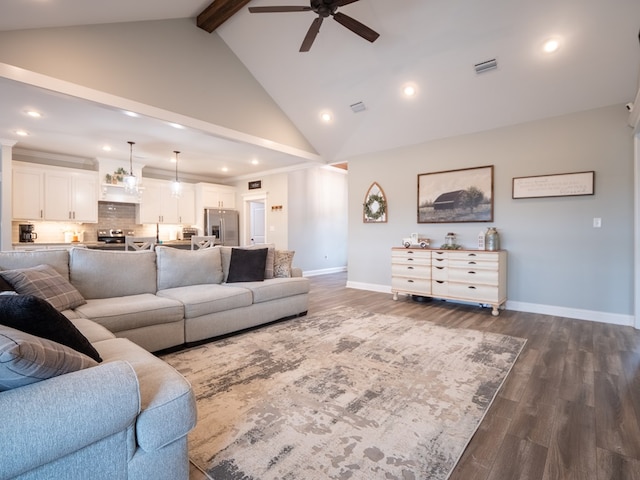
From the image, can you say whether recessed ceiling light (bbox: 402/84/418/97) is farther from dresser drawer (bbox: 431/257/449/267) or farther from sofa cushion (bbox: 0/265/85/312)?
sofa cushion (bbox: 0/265/85/312)

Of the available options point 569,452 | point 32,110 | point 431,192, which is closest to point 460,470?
point 569,452

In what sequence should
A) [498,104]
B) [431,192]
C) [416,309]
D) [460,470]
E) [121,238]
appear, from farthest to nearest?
1. [121,238]
2. [431,192]
3. [416,309]
4. [498,104]
5. [460,470]

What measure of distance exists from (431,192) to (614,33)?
2597 mm

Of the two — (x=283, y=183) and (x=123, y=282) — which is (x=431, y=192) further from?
(x=123, y=282)

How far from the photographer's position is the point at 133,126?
14.5 feet

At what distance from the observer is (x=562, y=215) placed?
3.94 m

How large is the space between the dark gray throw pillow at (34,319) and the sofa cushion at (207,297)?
160 cm

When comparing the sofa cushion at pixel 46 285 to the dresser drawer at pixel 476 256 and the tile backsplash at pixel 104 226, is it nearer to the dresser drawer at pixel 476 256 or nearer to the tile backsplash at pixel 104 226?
the dresser drawer at pixel 476 256

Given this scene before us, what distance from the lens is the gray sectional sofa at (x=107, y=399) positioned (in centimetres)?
90

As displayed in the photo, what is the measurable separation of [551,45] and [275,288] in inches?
160

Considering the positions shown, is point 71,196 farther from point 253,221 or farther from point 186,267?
point 186,267

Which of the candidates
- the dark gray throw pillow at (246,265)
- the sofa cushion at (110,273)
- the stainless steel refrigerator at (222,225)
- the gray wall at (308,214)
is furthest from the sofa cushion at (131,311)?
the stainless steel refrigerator at (222,225)

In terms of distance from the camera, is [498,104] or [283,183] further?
[283,183]

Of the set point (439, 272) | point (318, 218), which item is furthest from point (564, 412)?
point (318, 218)
